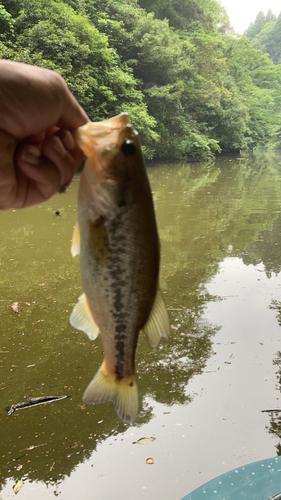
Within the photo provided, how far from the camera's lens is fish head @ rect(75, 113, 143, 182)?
938 millimetres

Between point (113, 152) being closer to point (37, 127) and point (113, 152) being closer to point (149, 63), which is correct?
point (37, 127)

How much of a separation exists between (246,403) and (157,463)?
0.97 meters

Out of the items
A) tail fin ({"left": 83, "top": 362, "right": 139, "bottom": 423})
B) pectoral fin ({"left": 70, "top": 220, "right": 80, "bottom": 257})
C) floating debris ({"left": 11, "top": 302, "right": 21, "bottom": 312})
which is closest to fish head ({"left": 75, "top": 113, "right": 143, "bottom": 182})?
pectoral fin ({"left": 70, "top": 220, "right": 80, "bottom": 257})

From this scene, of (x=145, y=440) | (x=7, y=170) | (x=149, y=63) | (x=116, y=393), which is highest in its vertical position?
(x=149, y=63)

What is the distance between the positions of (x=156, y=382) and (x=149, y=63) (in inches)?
851

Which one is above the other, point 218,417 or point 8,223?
point 218,417


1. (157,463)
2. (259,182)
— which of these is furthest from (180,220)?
(259,182)

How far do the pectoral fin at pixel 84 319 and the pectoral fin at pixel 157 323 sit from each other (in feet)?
0.54

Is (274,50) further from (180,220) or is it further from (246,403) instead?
(246,403)

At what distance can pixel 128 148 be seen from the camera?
938 millimetres

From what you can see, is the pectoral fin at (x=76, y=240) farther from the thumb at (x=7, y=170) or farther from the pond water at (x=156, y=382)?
the pond water at (x=156, y=382)

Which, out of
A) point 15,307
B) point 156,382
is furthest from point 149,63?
point 156,382

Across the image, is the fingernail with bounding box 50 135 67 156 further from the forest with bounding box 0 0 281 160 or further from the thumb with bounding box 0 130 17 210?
the forest with bounding box 0 0 281 160

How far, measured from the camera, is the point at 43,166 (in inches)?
50.6
